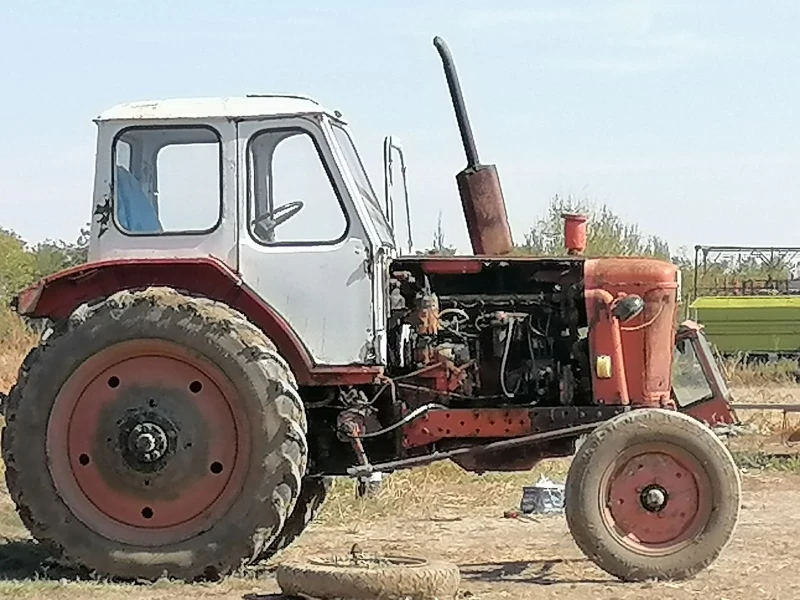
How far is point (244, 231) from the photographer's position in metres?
8.55

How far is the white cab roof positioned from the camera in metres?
8.59

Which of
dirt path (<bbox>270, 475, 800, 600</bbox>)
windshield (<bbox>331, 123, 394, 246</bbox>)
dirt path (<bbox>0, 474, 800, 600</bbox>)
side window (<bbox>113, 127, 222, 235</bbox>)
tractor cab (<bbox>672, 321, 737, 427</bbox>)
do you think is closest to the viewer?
dirt path (<bbox>0, 474, 800, 600</bbox>)

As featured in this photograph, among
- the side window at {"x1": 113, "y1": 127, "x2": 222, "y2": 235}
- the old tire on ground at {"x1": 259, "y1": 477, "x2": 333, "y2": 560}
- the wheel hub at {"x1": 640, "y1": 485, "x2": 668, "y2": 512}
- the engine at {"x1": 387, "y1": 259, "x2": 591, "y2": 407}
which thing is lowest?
the old tire on ground at {"x1": 259, "y1": 477, "x2": 333, "y2": 560}

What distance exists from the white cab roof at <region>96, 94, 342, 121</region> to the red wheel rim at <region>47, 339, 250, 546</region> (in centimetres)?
138

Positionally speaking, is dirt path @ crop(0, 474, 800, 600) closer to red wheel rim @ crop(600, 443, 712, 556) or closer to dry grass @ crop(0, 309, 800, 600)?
dry grass @ crop(0, 309, 800, 600)

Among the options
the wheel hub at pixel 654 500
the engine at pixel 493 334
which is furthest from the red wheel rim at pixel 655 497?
the engine at pixel 493 334

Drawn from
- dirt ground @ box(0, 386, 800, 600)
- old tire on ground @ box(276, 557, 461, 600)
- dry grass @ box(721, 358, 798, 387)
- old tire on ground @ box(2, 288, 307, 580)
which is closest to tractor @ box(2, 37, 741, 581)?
old tire on ground @ box(2, 288, 307, 580)

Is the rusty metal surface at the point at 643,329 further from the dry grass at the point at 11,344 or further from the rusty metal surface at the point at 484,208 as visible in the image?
the dry grass at the point at 11,344

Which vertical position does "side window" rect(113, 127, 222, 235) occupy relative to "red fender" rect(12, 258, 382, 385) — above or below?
above

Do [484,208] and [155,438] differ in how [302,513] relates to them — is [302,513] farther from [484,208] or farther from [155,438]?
[484,208]

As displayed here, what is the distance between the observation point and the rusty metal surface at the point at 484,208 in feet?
31.0

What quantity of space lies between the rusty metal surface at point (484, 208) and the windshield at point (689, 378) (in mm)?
1391

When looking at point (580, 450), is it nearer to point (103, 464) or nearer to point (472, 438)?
point (472, 438)

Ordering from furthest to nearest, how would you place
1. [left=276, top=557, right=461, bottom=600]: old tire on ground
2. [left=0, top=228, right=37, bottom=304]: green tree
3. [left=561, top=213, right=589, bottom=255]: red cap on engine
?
[left=0, top=228, right=37, bottom=304]: green tree → [left=561, top=213, right=589, bottom=255]: red cap on engine → [left=276, top=557, right=461, bottom=600]: old tire on ground
